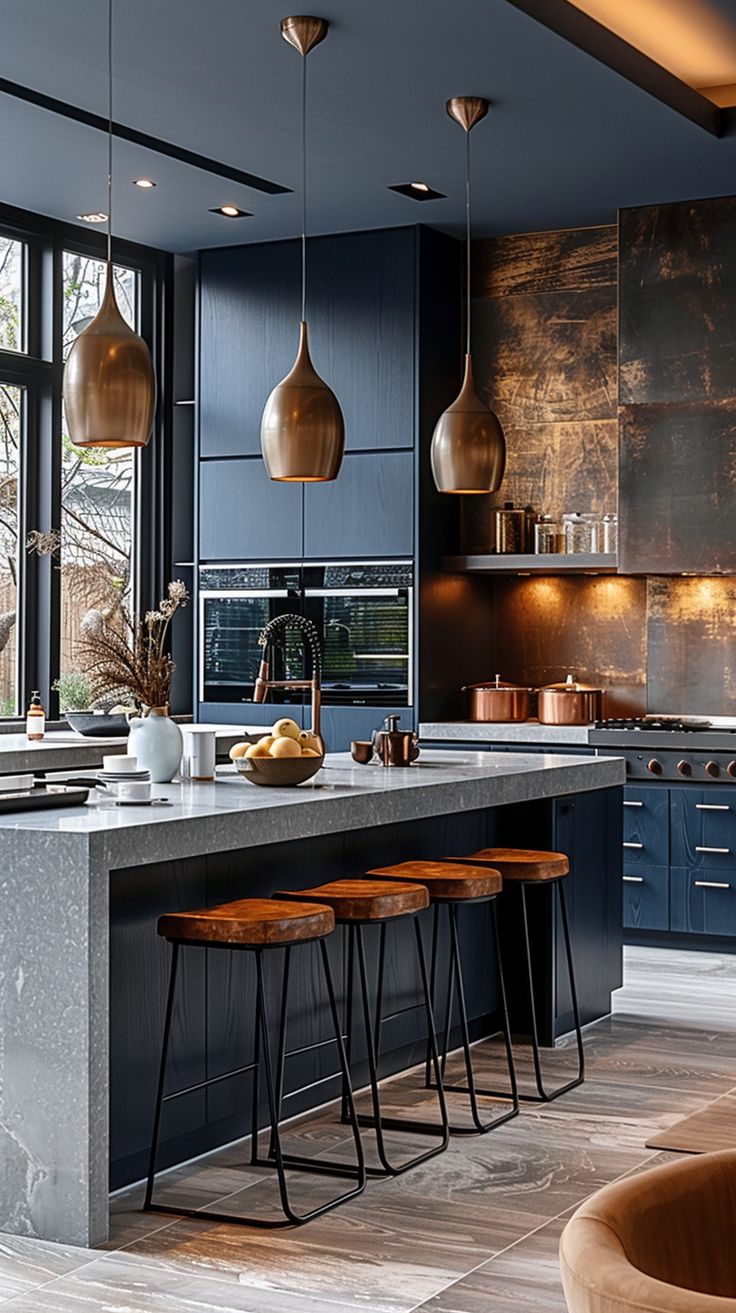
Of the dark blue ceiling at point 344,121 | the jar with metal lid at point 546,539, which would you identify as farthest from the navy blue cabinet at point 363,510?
the dark blue ceiling at point 344,121

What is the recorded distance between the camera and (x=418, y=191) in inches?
261

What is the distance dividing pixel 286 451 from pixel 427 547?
283 cm

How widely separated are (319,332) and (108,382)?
3.78m

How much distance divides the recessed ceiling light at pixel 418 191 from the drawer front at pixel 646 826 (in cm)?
247

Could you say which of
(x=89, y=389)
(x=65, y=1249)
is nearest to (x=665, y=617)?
(x=89, y=389)

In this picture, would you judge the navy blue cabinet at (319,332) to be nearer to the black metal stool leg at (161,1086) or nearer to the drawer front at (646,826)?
the drawer front at (646,826)

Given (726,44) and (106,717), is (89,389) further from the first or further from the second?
(726,44)

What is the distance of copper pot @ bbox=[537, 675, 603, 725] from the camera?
23.0ft

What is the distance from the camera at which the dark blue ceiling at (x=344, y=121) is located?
4.87 meters

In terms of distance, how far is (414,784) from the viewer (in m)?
4.31

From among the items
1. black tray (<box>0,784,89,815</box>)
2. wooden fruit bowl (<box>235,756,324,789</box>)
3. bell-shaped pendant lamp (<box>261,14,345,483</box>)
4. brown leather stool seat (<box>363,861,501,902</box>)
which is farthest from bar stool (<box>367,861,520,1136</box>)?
bell-shaped pendant lamp (<box>261,14,345,483</box>)

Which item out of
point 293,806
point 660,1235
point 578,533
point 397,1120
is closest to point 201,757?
point 293,806

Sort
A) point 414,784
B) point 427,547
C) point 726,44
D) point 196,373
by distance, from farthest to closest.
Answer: point 196,373
point 427,547
point 726,44
point 414,784

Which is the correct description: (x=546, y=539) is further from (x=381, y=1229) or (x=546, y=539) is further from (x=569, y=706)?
(x=381, y=1229)
